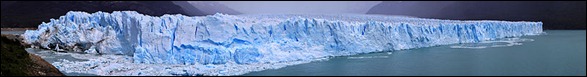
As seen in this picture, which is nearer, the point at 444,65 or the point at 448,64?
the point at 444,65

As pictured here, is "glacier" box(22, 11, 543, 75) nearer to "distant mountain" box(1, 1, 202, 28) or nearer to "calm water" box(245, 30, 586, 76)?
"calm water" box(245, 30, 586, 76)

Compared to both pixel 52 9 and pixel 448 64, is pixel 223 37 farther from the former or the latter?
pixel 52 9

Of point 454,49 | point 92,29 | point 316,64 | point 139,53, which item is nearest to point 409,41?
point 454,49

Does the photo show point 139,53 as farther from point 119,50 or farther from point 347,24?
point 347,24

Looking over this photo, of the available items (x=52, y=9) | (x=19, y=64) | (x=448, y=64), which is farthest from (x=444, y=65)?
(x=52, y=9)

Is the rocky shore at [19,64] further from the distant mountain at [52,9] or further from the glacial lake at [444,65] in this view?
the distant mountain at [52,9]

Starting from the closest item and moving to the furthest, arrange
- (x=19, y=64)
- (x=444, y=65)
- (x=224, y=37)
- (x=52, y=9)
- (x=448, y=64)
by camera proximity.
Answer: (x=19, y=64) < (x=444, y=65) < (x=448, y=64) < (x=224, y=37) < (x=52, y=9)

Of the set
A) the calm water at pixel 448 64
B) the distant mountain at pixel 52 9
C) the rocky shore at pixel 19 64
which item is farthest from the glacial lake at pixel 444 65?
the distant mountain at pixel 52 9
